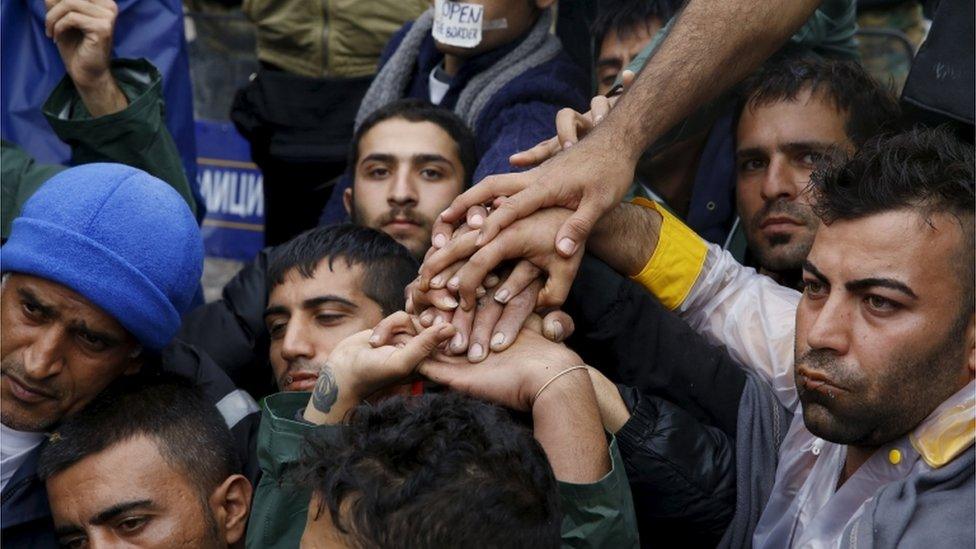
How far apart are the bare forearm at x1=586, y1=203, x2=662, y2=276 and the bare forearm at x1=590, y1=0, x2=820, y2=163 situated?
0.53 feet

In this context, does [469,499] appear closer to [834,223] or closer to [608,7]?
[834,223]

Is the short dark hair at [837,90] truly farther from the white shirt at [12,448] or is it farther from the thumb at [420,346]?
the white shirt at [12,448]

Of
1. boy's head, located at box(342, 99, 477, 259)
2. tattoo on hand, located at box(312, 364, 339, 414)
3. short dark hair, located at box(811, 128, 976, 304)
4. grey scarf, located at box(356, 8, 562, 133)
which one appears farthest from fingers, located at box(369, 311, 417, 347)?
grey scarf, located at box(356, 8, 562, 133)

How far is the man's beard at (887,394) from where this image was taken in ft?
7.84

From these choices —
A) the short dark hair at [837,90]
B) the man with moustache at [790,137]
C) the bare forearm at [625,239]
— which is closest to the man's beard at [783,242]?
the man with moustache at [790,137]

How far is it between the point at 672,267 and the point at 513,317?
49 centimetres

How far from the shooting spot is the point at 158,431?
3.08 meters

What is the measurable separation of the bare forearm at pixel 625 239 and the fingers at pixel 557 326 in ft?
0.76

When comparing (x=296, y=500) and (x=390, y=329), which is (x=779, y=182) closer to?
(x=390, y=329)

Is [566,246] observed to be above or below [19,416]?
above

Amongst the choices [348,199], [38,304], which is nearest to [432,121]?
[348,199]

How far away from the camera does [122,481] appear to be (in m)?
2.98

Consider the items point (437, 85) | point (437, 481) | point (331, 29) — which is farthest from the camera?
point (331, 29)

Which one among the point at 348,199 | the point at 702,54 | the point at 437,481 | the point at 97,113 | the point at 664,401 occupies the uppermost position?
the point at 702,54
